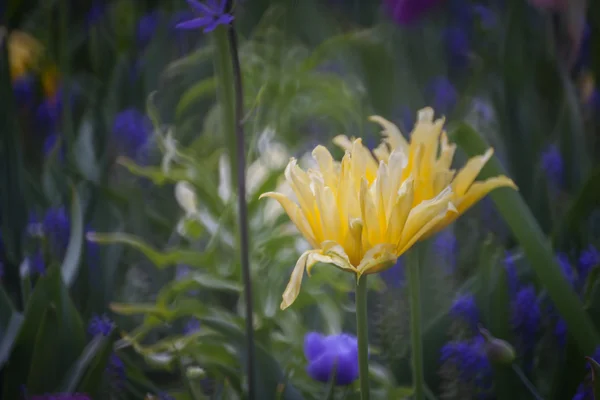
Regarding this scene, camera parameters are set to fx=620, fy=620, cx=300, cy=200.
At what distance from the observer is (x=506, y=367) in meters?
0.41

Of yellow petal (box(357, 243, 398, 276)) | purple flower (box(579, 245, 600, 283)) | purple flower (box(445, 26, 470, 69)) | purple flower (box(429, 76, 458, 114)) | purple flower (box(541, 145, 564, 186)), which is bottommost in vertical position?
yellow petal (box(357, 243, 398, 276))

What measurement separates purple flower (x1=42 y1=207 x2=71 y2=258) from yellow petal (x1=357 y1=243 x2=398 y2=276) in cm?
41

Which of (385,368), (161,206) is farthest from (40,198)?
(385,368)

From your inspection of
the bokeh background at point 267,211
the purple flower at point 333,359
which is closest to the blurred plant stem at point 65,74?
the bokeh background at point 267,211

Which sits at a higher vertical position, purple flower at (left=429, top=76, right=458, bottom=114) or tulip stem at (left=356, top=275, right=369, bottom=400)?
→ purple flower at (left=429, top=76, right=458, bottom=114)

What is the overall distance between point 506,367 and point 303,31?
2.25 ft

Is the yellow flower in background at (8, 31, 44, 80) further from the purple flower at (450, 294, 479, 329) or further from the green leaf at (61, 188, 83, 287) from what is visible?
the purple flower at (450, 294, 479, 329)

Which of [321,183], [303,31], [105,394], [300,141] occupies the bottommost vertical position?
[105,394]

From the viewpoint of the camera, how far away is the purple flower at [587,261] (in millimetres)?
517

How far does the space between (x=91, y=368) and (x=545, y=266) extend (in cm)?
32

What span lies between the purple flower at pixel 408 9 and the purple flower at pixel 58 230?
0.54 m

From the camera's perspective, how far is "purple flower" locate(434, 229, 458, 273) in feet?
1.91

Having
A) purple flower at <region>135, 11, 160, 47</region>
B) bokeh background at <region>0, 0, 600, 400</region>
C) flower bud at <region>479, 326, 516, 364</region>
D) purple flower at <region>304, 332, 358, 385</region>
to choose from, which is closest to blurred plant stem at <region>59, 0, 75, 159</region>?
bokeh background at <region>0, 0, 600, 400</region>

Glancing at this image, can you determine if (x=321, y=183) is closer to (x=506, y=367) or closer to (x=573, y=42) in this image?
(x=506, y=367)
